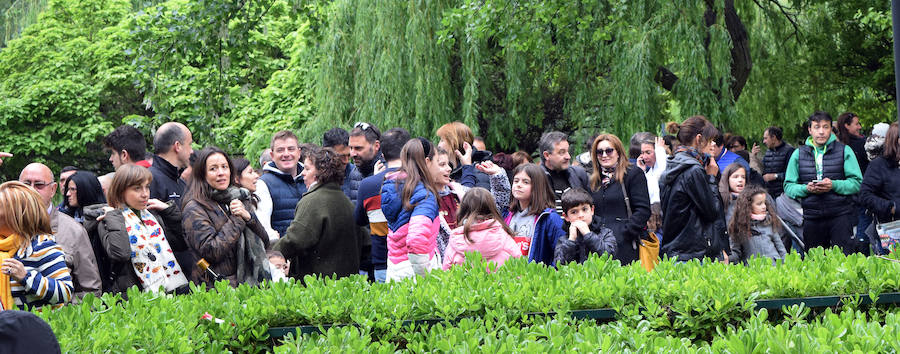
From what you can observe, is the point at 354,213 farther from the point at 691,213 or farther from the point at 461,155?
the point at 691,213

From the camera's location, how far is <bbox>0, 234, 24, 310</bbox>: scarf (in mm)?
4902

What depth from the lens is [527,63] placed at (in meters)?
16.9

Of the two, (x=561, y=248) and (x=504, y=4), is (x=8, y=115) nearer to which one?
(x=504, y=4)

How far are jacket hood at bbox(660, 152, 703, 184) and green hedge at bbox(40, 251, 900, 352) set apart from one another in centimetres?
270

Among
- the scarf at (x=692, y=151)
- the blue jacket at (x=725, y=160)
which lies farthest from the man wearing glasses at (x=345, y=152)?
the blue jacket at (x=725, y=160)

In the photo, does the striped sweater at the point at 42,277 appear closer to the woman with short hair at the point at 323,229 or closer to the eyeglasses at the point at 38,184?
the eyeglasses at the point at 38,184

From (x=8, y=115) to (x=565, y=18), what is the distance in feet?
66.2

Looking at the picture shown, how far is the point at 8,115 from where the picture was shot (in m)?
27.1

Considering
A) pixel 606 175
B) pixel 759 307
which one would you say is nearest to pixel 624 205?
pixel 606 175

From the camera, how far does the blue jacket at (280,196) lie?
7.86 m

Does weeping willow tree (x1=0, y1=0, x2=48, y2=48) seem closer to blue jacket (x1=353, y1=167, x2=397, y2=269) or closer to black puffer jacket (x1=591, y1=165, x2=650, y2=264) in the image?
blue jacket (x1=353, y1=167, x2=397, y2=269)

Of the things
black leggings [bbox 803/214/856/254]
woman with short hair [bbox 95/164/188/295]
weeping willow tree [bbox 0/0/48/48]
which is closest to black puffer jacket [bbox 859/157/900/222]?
black leggings [bbox 803/214/856/254]

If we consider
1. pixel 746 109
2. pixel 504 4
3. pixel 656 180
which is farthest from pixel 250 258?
pixel 746 109

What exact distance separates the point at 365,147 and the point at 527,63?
9.31 m
